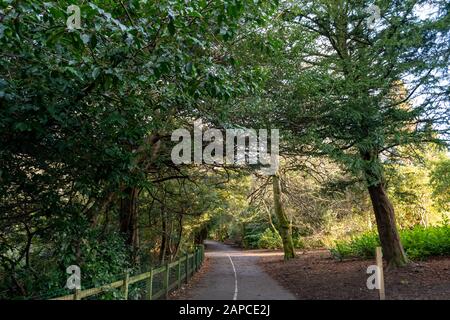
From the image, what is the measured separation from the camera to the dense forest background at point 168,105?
14.8ft

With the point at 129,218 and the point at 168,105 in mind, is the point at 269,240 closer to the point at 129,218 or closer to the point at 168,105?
the point at 129,218

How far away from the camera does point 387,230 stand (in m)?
12.8

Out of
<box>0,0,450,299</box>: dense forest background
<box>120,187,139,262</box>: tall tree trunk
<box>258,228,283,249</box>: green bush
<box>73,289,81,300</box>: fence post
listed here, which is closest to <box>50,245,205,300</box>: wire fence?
<box>73,289,81,300</box>: fence post

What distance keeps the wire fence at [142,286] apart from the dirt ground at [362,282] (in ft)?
11.8

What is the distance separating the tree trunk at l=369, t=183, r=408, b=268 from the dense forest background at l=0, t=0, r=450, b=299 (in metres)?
0.04

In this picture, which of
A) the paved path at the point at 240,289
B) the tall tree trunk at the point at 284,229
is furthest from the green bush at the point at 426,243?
the tall tree trunk at the point at 284,229

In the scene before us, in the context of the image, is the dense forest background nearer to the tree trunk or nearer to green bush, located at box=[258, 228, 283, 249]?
the tree trunk

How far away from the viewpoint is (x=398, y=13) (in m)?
10.2

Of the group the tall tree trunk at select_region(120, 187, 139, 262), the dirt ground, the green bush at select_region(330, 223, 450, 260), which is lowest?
the dirt ground

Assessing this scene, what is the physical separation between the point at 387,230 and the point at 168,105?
368 inches

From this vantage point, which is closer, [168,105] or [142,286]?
[168,105]

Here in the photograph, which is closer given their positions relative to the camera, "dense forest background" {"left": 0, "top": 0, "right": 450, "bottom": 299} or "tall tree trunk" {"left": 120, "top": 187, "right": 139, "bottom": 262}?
"dense forest background" {"left": 0, "top": 0, "right": 450, "bottom": 299}

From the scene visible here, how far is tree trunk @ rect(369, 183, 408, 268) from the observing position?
12469 millimetres

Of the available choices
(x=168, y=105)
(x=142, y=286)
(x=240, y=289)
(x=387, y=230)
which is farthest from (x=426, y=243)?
(x=168, y=105)
